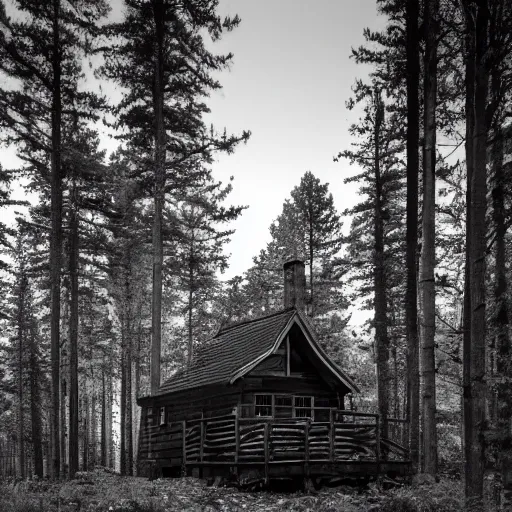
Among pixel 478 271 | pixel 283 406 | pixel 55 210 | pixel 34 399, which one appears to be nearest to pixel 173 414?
pixel 283 406

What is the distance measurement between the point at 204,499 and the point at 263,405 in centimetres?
752

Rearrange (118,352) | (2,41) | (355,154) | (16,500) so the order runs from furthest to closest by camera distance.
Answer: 1. (118,352)
2. (355,154)
3. (2,41)
4. (16,500)

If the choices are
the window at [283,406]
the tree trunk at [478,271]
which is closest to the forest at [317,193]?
the tree trunk at [478,271]

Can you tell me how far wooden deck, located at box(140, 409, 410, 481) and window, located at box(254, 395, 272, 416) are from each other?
61.7 inches

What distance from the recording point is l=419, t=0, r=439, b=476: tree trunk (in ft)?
48.5

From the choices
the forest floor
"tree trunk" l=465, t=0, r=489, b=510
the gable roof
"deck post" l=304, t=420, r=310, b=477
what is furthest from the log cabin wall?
"tree trunk" l=465, t=0, r=489, b=510

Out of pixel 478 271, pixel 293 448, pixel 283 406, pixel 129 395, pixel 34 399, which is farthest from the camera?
pixel 34 399

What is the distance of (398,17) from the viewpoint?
1766 centimetres

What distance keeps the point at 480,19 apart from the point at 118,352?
134 feet

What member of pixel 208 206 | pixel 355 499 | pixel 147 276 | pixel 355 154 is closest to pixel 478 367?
pixel 355 499

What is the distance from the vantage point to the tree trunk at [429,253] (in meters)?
14.8

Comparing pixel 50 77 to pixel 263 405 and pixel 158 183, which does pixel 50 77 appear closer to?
pixel 158 183

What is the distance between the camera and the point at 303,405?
22.3 m

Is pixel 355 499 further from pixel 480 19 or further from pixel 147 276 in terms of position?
pixel 147 276
